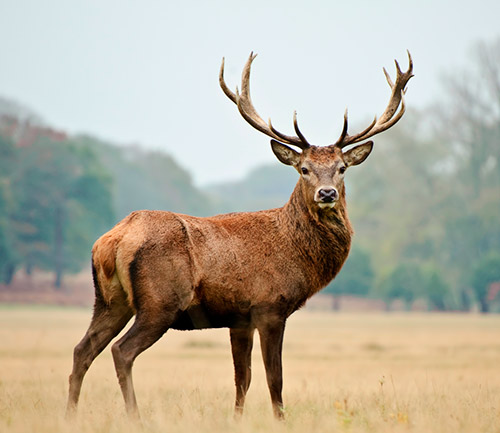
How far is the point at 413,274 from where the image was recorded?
54562 millimetres

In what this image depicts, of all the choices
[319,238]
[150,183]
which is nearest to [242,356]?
[319,238]

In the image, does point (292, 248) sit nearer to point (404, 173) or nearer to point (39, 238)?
point (39, 238)

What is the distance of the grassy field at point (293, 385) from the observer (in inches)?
272

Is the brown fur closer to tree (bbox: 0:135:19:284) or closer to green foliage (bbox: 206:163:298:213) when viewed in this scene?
tree (bbox: 0:135:19:284)

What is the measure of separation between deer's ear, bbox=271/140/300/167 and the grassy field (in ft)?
8.30

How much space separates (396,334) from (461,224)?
106ft

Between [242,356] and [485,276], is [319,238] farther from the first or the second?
[485,276]

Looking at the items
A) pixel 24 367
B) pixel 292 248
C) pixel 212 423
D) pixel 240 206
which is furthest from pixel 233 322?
pixel 240 206

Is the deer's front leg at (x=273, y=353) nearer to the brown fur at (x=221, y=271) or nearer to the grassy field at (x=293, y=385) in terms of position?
the brown fur at (x=221, y=271)

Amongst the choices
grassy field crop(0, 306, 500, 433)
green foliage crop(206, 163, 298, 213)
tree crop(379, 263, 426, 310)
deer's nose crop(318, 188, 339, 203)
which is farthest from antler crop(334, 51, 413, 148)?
green foliage crop(206, 163, 298, 213)

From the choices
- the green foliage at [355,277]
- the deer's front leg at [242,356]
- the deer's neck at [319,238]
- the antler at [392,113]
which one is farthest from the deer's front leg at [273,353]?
the green foliage at [355,277]

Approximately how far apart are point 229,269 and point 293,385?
211 inches

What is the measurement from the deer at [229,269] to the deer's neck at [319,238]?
0.03 feet

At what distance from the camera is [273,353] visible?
8.30 m
